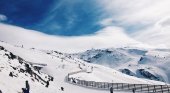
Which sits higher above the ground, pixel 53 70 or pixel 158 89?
pixel 53 70

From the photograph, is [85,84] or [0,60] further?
[85,84]

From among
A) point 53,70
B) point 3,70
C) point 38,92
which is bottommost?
point 38,92

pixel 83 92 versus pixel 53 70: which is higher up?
pixel 53 70

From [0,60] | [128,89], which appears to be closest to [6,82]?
[0,60]

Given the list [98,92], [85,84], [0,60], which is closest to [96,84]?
[85,84]

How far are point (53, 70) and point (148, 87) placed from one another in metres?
46.6

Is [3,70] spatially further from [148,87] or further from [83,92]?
[148,87]

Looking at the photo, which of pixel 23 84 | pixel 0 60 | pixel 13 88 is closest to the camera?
pixel 13 88

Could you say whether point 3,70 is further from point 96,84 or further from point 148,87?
point 96,84

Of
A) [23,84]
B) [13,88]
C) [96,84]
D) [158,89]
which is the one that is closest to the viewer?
[13,88]

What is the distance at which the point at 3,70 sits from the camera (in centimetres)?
3675

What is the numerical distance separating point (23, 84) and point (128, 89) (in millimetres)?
21174

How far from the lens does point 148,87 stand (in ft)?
A: 156

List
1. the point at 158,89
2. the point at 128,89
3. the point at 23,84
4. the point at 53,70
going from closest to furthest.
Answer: the point at 23,84, the point at 158,89, the point at 128,89, the point at 53,70
